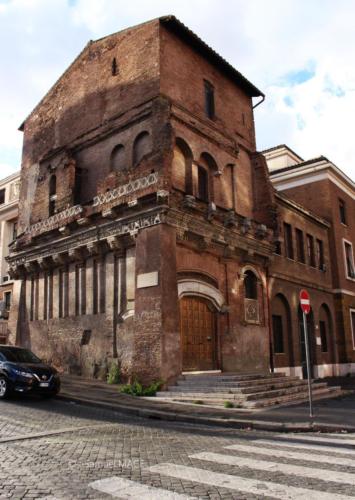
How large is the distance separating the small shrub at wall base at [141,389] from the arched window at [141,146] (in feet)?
26.4

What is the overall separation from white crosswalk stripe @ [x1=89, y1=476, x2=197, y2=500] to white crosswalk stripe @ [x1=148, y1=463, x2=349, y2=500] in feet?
1.78

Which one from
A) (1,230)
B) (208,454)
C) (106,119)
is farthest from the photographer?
(1,230)

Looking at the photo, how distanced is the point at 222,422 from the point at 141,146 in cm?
1140

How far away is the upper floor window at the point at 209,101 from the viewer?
20.8 metres

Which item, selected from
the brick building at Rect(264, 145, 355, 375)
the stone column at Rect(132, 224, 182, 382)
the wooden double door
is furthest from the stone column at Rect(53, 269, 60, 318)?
the brick building at Rect(264, 145, 355, 375)

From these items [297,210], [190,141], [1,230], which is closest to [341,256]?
[297,210]

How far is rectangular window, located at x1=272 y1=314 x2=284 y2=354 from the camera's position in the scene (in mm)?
23078

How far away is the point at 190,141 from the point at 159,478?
14930mm

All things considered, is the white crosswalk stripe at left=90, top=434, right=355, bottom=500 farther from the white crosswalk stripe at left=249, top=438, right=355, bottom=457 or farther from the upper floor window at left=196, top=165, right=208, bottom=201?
the upper floor window at left=196, top=165, right=208, bottom=201

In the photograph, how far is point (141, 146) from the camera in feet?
61.2

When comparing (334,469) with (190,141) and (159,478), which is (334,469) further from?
(190,141)

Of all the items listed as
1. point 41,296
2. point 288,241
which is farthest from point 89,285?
point 288,241

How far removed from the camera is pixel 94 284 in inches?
740

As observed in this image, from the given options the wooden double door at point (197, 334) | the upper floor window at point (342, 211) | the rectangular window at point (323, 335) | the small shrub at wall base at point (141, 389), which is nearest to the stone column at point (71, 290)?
the wooden double door at point (197, 334)
